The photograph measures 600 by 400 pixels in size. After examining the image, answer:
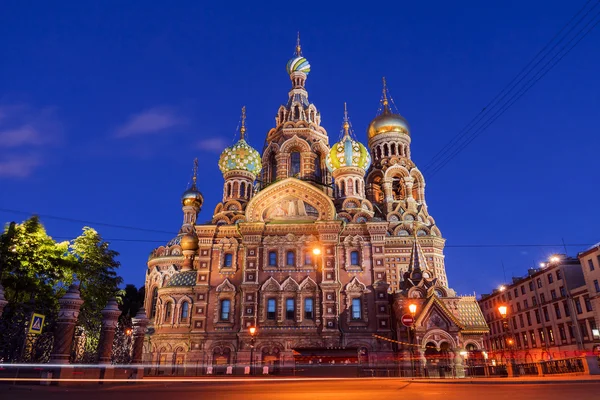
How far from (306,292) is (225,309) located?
620 centimetres

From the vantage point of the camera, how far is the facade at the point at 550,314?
128 feet

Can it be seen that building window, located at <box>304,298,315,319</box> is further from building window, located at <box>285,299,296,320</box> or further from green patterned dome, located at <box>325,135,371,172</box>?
green patterned dome, located at <box>325,135,371,172</box>

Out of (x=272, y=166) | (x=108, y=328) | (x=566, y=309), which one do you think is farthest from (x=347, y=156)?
(x=108, y=328)

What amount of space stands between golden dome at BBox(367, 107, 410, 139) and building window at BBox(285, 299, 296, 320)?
2452 centimetres

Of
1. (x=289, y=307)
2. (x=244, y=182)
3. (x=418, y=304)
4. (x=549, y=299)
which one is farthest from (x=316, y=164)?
(x=549, y=299)

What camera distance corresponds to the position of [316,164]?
150ft

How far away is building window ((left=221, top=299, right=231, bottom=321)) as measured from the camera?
32.9 metres

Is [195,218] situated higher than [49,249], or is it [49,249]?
[195,218]

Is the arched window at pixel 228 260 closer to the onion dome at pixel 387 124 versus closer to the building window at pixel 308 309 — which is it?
the building window at pixel 308 309

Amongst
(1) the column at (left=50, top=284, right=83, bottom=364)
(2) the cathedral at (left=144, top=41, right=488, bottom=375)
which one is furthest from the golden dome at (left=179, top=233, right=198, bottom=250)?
(1) the column at (left=50, top=284, right=83, bottom=364)

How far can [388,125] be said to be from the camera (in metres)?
Result: 49.2

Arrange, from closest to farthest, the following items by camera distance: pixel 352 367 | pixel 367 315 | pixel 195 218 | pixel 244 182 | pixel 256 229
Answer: pixel 352 367, pixel 367 315, pixel 256 229, pixel 244 182, pixel 195 218

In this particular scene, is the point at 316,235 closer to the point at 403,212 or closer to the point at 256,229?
the point at 256,229

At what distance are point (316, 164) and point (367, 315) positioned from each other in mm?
18751
